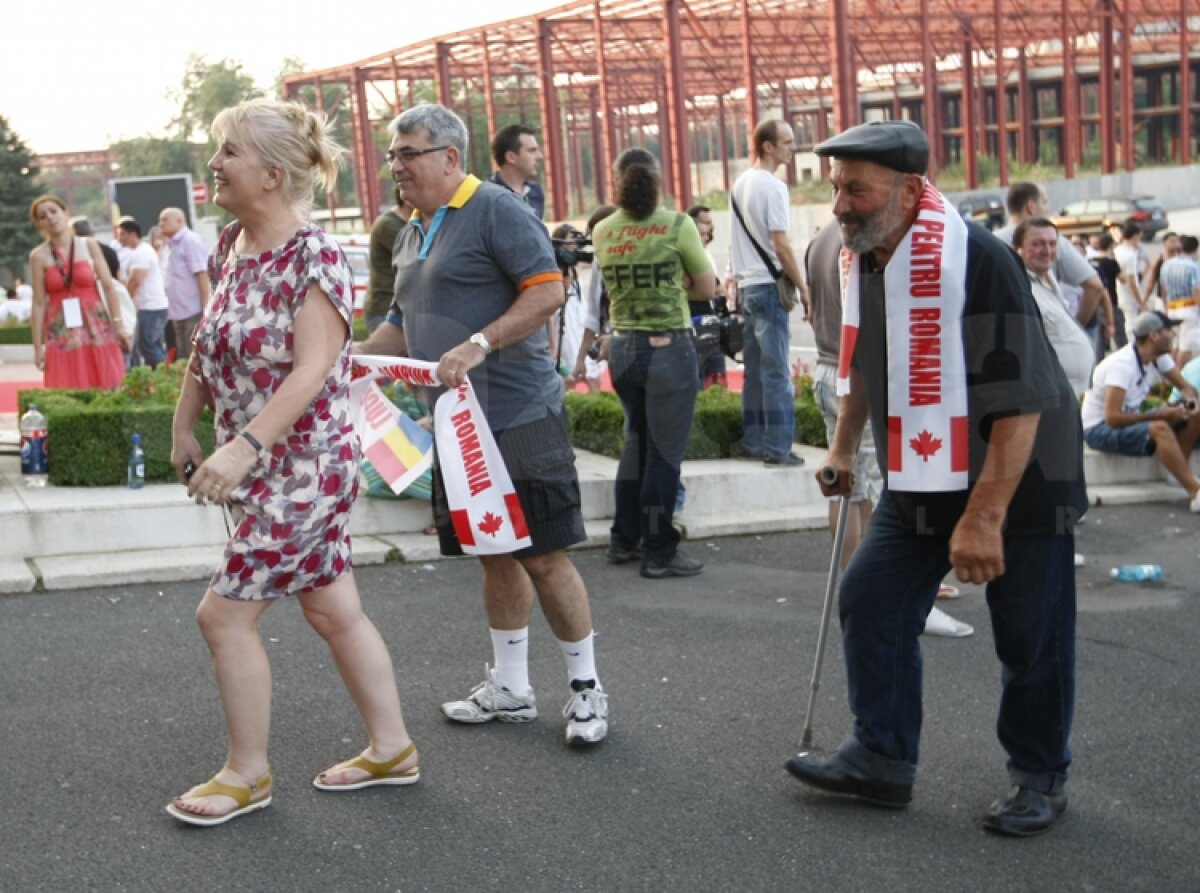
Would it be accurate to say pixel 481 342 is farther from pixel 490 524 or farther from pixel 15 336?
pixel 15 336

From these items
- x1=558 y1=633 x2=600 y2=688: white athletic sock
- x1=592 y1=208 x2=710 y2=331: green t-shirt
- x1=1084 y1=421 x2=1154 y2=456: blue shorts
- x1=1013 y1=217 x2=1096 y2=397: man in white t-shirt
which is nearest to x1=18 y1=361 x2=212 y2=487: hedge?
x1=592 y1=208 x2=710 y2=331: green t-shirt

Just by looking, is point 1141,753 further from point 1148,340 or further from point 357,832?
point 1148,340

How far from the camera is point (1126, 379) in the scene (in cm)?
1005

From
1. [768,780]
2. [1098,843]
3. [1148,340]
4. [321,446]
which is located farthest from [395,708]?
[1148,340]

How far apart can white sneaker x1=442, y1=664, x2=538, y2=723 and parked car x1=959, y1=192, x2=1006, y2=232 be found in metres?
39.1

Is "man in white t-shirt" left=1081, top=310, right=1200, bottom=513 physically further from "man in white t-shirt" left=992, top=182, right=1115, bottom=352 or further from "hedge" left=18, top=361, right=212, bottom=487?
"hedge" left=18, top=361, right=212, bottom=487

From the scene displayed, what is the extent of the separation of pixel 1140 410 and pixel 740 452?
268 cm

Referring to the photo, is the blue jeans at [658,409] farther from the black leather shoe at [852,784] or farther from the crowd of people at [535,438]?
the black leather shoe at [852,784]

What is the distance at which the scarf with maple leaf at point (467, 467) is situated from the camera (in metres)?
4.79

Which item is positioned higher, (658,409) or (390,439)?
(390,439)

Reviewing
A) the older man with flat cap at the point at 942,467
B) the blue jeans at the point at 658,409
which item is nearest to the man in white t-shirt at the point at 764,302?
the blue jeans at the point at 658,409

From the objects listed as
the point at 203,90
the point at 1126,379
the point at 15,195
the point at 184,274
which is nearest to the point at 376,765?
the point at 1126,379

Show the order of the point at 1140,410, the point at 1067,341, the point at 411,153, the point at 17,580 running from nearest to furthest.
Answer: the point at 411,153, the point at 1067,341, the point at 17,580, the point at 1140,410

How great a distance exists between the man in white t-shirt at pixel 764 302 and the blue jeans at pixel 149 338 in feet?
25.2
